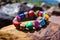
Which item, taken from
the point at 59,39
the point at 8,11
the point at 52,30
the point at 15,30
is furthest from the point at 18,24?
the point at 8,11

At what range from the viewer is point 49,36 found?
16.2ft

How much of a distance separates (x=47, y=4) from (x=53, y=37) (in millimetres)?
7082

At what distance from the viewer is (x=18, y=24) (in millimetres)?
5621

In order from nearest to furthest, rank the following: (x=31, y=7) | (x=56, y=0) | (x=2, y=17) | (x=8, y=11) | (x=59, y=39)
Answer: (x=59, y=39)
(x=2, y=17)
(x=8, y=11)
(x=31, y=7)
(x=56, y=0)

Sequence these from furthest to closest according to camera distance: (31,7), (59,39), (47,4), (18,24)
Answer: (47,4), (31,7), (18,24), (59,39)

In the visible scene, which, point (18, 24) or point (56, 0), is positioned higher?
point (56, 0)

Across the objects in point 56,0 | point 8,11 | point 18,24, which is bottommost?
point 18,24

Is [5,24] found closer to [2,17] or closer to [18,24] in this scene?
[2,17]

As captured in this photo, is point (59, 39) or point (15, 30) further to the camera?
point (15, 30)

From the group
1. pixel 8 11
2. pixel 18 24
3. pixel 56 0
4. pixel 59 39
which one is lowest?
pixel 59 39

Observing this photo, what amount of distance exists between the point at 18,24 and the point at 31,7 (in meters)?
2.97

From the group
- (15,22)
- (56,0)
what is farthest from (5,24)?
(56,0)

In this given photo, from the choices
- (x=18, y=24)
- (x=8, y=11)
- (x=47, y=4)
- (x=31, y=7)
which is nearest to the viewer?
(x=18, y=24)

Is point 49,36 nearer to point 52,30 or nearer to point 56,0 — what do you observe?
point 52,30
